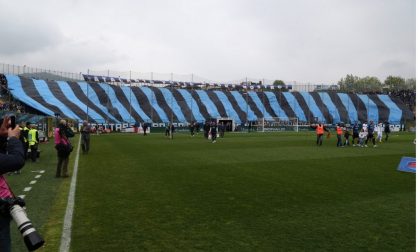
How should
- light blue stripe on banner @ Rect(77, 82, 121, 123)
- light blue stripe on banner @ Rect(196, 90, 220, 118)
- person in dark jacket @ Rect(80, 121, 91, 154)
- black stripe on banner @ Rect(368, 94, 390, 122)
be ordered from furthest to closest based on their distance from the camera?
1. black stripe on banner @ Rect(368, 94, 390, 122)
2. light blue stripe on banner @ Rect(196, 90, 220, 118)
3. light blue stripe on banner @ Rect(77, 82, 121, 123)
4. person in dark jacket @ Rect(80, 121, 91, 154)

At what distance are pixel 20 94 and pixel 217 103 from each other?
29.4 metres

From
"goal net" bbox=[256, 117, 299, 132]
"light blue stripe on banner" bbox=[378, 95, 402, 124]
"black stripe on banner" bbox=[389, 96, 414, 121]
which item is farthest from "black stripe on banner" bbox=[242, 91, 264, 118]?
"black stripe on banner" bbox=[389, 96, 414, 121]

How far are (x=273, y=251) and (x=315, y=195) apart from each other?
161 inches

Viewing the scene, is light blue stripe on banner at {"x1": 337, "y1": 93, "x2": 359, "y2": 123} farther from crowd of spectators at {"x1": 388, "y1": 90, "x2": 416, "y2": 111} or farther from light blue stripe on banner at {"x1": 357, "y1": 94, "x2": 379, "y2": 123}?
crowd of spectators at {"x1": 388, "y1": 90, "x2": 416, "y2": 111}

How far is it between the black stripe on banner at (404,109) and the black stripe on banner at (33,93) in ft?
189

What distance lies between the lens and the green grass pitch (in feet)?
18.8

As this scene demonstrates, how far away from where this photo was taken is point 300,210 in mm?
7621

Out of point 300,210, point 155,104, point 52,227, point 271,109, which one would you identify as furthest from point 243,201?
point 271,109

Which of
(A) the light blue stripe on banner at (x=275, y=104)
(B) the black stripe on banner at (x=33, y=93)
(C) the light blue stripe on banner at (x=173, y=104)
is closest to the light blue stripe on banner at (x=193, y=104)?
(C) the light blue stripe on banner at (x=173, y=104)

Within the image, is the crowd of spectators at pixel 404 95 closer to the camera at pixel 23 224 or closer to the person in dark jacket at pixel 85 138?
the person in dark jacket at pixel 85 138

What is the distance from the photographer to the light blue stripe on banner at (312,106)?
71125 mm

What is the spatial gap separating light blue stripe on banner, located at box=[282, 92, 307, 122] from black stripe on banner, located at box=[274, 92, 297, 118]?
519 millimetres

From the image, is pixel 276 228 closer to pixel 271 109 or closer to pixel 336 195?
pixel 336 195

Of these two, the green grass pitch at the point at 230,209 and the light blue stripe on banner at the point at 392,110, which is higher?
the light blue stripe on banner at the point at 392,110
